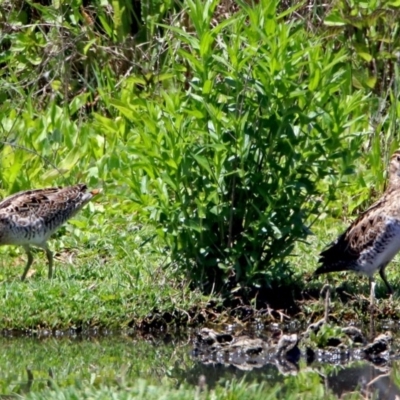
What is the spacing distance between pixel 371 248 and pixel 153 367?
6.94ft

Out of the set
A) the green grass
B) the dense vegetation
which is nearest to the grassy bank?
the green grass

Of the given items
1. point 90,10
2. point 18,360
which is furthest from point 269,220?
point 90,10

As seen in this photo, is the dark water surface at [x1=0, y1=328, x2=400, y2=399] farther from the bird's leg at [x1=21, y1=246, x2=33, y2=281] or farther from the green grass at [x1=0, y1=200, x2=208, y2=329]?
the bird's leg at [x1=21, y1=246, x2=33, y2=281]

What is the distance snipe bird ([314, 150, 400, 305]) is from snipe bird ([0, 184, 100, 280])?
7.05ft

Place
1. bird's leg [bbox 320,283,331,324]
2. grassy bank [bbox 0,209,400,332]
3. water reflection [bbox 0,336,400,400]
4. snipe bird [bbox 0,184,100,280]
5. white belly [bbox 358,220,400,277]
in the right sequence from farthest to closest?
1. snipe bird [bbox 0,184,100,280]
2. white belly [bbox 358,220,400,277]
3. grassy bank [bbox 0,209,400,332]
4. bird's leg [bbox 320,283,331,324]
5. water reflection [bbox 0,336,400,400]

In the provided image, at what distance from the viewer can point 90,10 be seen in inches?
489

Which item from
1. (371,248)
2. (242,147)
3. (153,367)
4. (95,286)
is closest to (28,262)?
(95,286)

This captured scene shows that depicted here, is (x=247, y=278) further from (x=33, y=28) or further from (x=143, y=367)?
(x=33, y=28)

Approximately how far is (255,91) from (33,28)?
516cm

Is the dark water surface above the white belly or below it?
below

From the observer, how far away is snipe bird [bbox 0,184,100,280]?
9.27m

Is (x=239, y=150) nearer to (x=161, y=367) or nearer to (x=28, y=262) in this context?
(x=161, y=367)

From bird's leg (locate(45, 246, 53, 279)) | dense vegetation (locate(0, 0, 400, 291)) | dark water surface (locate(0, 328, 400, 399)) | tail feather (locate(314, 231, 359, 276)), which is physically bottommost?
dark water surface (locate(0, 328, 400, 399))

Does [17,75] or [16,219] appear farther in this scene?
[17,75]
